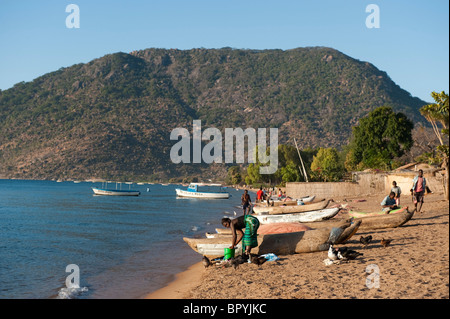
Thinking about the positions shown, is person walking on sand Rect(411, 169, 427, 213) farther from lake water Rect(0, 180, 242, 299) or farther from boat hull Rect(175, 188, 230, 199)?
boat hull Rect(175, 188, 230, 199)

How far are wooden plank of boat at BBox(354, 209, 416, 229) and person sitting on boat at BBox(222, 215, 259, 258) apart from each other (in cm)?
700

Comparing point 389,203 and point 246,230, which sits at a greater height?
point 389,203

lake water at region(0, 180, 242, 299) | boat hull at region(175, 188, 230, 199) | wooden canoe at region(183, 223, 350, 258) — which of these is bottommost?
boat hull at region(175, 188, 230, 199)

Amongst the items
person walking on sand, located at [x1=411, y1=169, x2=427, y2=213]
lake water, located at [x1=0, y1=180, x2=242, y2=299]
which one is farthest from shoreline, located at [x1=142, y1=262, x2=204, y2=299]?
person walking on sand, located at [x1=411, y1=169, x2=427, y2=213]

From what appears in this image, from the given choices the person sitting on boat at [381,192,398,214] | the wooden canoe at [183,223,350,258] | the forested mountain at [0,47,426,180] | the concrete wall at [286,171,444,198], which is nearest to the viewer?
the wooden canoe at [183,223,350,258]

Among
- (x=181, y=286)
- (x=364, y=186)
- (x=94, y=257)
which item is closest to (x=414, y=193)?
(x=181, y=286)

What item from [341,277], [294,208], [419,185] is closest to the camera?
[341,277]

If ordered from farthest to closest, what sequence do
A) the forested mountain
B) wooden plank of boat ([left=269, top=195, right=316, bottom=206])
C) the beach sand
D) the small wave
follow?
the forested mountain, wooden plank of boat ([left=269, top=195, right=316, bottom=206]), the small wave, the beach sand

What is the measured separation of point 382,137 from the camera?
63.3 metres

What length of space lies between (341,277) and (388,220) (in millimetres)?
8224

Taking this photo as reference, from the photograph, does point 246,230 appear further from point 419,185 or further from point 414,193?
point 414,193

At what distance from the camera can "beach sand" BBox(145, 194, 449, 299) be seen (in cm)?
896

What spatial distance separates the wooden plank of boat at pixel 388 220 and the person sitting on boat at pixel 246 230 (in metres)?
7.00
